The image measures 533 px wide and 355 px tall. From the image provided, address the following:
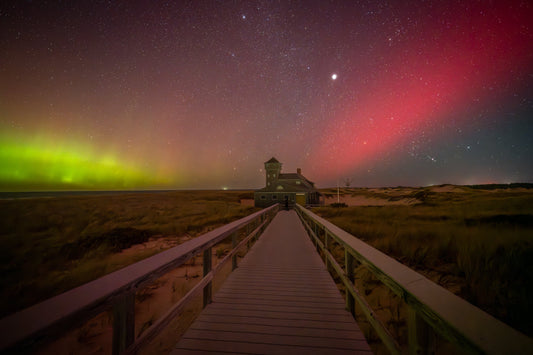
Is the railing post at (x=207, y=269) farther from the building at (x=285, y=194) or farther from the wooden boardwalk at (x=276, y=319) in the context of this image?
the building at (x=285, y=194)

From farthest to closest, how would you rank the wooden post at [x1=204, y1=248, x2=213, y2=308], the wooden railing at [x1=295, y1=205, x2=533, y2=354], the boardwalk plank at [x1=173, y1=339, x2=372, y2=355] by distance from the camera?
the wooden post at [x1=204, y1=248, x2=213, y2=308]
the boardwalk plank at [x1=173, y1=339, x2=372, y2=355]
the wooden railing at [x1=295, y1=205, x2=533, y2=354]

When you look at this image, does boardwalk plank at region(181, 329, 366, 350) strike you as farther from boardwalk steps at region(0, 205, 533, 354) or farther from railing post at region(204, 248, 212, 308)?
railing post at region(204, 248, 212, 308)

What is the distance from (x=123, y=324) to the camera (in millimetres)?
1527

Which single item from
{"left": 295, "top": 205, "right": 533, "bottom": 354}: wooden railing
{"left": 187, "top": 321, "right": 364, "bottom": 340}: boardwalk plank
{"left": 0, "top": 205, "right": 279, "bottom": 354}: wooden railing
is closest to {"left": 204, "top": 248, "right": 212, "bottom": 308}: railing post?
{"left": 187, "top": 321, "right": 364, "bottom": 340}: boardwalk plank

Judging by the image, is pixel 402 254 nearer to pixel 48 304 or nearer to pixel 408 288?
pixel 408 288

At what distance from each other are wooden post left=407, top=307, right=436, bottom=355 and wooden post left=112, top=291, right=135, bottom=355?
2.00 metres

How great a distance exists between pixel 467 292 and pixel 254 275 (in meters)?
4.57

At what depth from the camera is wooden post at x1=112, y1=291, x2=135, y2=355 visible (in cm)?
149

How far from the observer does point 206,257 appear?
304cm

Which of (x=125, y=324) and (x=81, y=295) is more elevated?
(x=81, y=295)

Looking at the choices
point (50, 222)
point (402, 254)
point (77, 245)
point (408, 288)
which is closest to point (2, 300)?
point (77, 245)

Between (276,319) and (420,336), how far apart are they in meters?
1.83

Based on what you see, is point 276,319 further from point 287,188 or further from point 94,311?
point 287,188

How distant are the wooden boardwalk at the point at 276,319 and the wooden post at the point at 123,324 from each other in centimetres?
93
